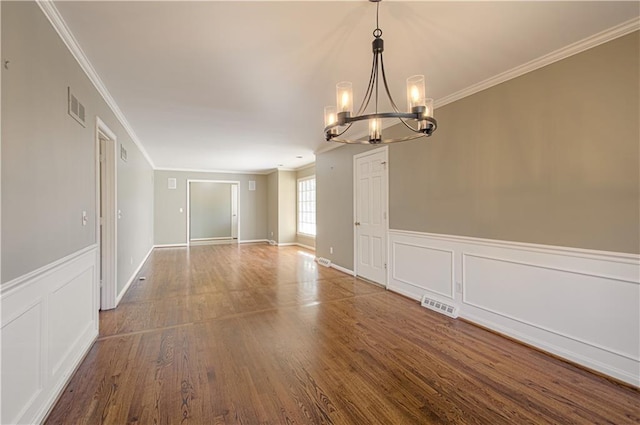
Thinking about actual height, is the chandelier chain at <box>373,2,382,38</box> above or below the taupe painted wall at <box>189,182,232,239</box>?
above

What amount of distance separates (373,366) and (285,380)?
0.69 m

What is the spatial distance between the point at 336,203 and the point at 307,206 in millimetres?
3014

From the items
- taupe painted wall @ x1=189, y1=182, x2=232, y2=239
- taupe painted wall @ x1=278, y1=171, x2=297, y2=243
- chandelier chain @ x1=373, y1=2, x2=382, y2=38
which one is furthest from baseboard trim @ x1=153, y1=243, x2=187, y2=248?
chandelier chain @ x1=373, y1=2, x2=382, y2=38

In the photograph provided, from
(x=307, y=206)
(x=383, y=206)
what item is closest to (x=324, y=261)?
(x=383, y=206)

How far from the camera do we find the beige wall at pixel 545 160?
2.16 metres

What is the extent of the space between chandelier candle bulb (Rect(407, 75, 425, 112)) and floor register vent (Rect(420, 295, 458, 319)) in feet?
8.19

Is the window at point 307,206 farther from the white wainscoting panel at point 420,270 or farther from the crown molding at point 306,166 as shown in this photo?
the white wainscoting panel at point 420,270

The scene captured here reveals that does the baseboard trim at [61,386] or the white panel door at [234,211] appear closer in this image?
the baseboard trim at [61,386]

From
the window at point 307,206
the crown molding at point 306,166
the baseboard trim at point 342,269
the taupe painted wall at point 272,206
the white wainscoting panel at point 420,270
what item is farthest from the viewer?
the taupe painted wall at point 272,206

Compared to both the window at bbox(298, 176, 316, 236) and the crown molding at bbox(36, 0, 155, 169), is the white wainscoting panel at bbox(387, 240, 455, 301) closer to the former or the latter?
the crown molding at bbox(36, 0, 155, 169)

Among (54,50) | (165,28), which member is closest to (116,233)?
(54,50)

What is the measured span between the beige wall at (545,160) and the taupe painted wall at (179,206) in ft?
22.8

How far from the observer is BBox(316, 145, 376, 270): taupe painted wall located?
539cm

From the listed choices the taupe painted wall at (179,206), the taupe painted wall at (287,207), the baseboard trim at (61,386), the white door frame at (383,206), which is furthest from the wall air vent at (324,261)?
the taupe painted wall at (179,206)
